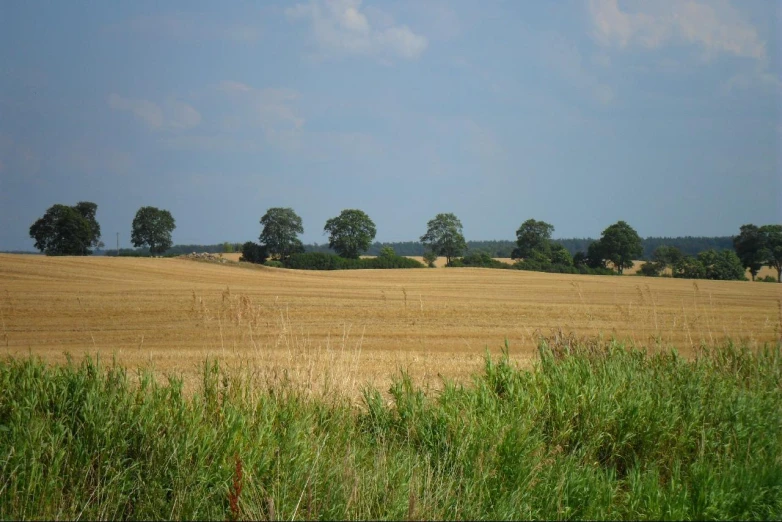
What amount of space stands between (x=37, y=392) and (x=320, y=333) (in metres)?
10.9

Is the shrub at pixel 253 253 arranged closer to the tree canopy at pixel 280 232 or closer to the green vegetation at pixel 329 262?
the tree canopy at pixel 280 232

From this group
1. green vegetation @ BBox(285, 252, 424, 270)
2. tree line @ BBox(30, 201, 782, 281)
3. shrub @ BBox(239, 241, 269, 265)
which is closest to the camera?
tree line @ BBox(30, 201, 782, 281)

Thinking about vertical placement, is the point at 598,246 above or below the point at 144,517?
above

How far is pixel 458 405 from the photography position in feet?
25.7

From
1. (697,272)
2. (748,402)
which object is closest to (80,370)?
(748,402)

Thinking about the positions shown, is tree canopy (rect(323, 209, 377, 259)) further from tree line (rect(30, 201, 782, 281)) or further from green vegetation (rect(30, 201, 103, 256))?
green vegetation (rect(30, 201, 103, 256))

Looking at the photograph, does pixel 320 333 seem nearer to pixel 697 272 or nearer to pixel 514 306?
pixel 514 306

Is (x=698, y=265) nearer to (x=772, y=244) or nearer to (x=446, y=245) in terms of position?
(x=772, y=244)

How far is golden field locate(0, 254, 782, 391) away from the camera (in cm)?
1252

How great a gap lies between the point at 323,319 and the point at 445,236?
→ 183ft

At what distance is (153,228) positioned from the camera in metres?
70.5

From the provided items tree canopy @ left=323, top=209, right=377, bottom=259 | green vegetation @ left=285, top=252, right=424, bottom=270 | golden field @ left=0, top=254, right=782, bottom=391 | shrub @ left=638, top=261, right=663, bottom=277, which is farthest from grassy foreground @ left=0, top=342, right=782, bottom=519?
tree canopy @ left=323, top=209, right=377, bottom=259

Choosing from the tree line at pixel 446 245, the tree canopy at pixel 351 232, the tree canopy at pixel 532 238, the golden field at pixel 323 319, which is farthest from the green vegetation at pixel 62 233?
the tree canopy at pixel 532 238

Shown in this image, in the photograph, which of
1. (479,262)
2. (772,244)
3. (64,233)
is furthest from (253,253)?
(772,244)
